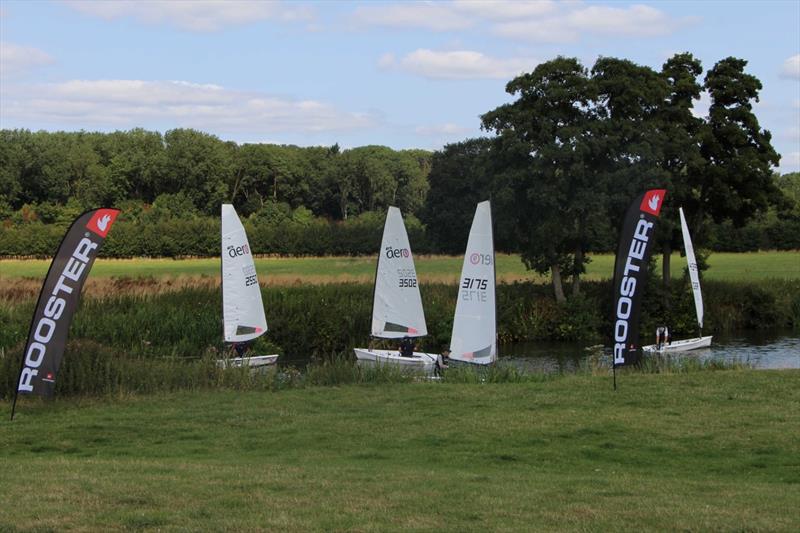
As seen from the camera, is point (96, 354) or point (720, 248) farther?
point (720, 248)

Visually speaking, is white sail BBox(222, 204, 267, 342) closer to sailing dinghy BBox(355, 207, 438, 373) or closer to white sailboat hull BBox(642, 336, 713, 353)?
sailing dinghy BBox(355, 207, 438, 373)

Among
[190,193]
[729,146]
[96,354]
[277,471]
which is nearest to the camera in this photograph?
[277,471]

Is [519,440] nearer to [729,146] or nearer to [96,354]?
[96,354]

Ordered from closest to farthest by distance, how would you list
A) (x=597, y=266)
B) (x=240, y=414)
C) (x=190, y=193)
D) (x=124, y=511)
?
(x=124, y=511)
(x=240, y=414)
(x=597, y=266)
(x=190, y=193)

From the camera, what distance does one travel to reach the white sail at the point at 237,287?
35.0 meters

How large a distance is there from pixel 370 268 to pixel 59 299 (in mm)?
56794

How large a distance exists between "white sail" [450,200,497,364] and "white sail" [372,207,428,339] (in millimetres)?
4377

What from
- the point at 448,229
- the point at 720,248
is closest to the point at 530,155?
the point at 448,229

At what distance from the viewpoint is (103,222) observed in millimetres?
17656

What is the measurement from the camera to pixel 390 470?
13.3 meters

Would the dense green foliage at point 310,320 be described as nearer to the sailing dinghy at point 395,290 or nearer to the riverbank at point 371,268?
the sailing dinghy at point 395,290

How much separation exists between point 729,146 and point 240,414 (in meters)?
41.0

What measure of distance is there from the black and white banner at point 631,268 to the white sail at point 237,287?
1825cm

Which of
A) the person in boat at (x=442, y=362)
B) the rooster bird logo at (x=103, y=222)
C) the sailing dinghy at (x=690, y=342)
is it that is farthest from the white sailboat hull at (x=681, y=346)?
the rooster bird logo at (x=103, y=222)
